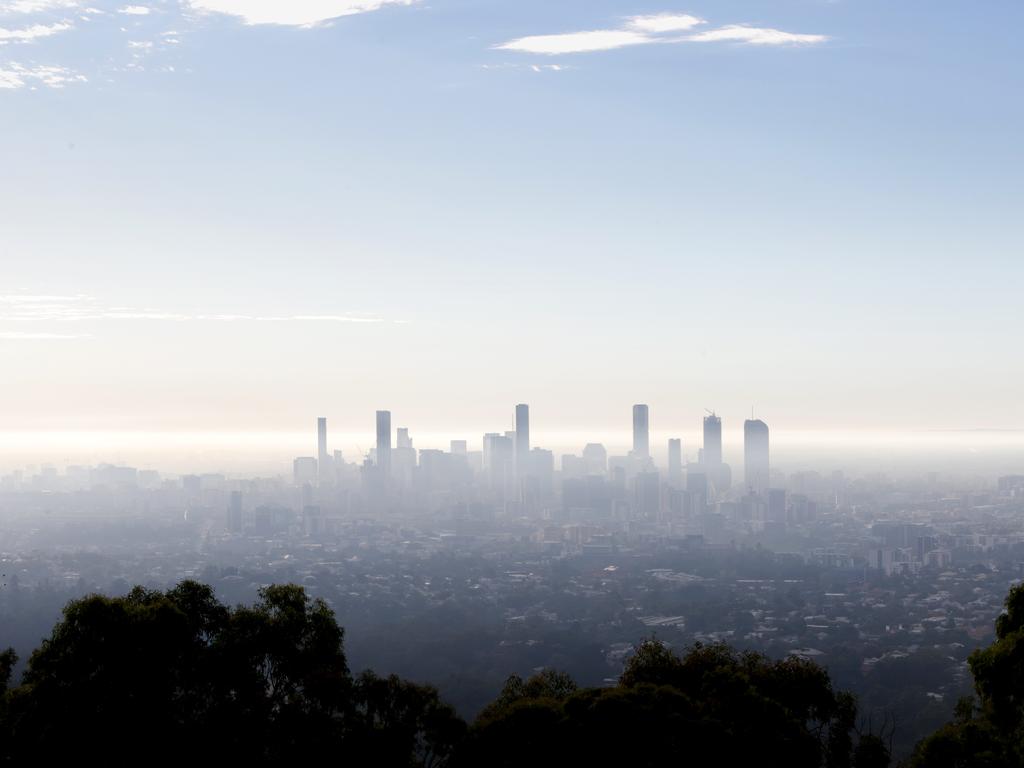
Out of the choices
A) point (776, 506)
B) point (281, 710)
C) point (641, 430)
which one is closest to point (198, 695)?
point (281, 710)

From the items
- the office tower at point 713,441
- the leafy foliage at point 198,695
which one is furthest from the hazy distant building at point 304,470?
the leafy foliage at point 198,695

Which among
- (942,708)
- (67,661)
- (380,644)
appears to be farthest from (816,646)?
(67,661)

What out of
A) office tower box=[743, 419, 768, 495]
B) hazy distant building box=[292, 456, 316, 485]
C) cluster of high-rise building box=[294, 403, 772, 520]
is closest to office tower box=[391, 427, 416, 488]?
cluster of high-rise building box=[294, 403, 772, 520]

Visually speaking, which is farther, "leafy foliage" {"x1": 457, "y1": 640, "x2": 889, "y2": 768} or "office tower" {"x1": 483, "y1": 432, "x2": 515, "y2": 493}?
"office tower" {"x1": 483, "y1": 432, "x2": 515, "y2": 493}

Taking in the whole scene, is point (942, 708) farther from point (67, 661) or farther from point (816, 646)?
point (67, 661)

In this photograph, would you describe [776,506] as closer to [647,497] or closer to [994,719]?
[647,497]

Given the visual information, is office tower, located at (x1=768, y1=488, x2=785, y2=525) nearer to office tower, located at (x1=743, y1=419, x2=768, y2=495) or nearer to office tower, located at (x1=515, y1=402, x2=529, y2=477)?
office tower, located at (x1=743, y1=419, x2=768, y2=495)
